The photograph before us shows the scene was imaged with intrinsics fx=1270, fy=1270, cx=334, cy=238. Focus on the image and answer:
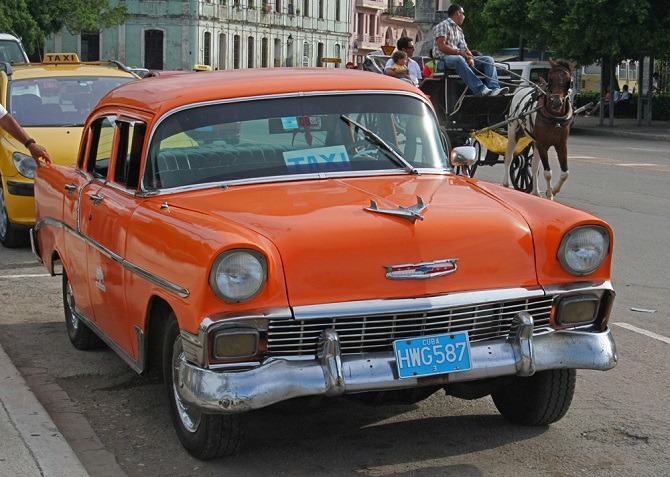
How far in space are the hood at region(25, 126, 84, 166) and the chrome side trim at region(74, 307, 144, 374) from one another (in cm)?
464

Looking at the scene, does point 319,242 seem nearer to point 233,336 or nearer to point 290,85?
point 233,336

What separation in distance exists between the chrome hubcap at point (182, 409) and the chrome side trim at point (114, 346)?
437mm

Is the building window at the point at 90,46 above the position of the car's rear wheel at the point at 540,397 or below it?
above

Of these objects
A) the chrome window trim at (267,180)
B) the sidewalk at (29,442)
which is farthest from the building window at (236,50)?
the sidewalk at (29,442)

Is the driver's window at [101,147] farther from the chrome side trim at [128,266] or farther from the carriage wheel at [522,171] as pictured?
the carriage wheel at [522,171]

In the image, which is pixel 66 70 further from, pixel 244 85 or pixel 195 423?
pixel 195 423

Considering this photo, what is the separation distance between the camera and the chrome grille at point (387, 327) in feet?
17.5

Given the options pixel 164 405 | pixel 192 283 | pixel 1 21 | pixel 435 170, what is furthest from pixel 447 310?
pixel 1 21

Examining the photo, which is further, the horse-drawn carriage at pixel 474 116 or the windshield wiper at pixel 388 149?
the horse-drawn carriage at pixel 474 116

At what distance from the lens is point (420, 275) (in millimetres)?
5449

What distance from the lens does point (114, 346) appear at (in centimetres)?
681

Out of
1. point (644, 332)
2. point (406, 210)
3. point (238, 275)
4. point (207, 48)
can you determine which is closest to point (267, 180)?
point (406, 210)

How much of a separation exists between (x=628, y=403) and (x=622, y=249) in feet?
20.8

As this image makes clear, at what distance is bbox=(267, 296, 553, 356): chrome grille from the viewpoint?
5.32 metres
